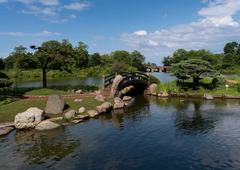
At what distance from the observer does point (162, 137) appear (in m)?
27.1

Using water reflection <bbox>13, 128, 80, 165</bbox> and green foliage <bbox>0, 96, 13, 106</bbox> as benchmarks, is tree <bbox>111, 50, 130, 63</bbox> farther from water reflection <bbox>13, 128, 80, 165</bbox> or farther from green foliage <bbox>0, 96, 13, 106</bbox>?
water reflection <bbox>13, 128, 80, 165</bbox>

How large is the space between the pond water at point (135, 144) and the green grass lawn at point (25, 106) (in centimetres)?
313

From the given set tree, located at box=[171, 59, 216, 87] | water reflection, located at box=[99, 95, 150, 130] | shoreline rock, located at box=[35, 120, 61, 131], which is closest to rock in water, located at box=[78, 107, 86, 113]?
water reflection, located at box=[99, 95, 150, 130]

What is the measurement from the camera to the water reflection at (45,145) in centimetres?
2255

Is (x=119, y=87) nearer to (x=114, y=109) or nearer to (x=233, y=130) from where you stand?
(x=114, y=109)

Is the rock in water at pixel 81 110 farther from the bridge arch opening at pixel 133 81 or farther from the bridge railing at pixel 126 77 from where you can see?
the bridge arch opening at pixel 133 81

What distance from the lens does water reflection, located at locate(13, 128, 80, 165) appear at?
22.5 metres

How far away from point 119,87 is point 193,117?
1643 centimetres

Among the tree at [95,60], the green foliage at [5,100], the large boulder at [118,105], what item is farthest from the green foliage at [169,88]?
the tree at [95,60]

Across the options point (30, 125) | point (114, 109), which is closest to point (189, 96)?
point (114, 109)

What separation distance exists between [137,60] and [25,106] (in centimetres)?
10913

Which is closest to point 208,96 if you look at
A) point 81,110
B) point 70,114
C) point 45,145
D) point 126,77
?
point 126,77

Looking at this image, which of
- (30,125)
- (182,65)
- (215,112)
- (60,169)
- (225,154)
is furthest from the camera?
(182,65)

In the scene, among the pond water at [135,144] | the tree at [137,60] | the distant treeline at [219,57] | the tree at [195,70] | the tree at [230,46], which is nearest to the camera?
the pond water at [135,144]
